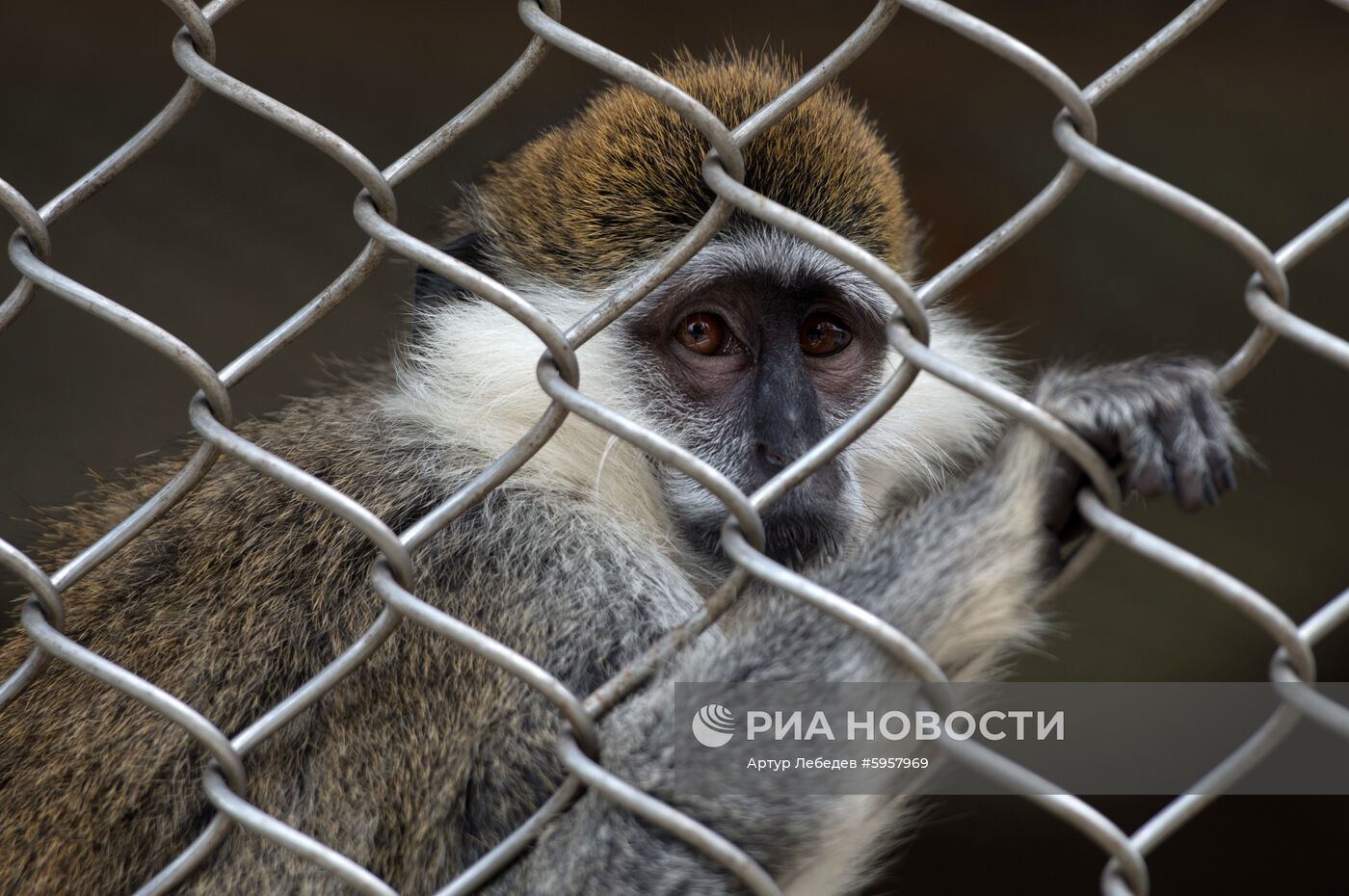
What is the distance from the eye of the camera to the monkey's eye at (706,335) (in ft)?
8.42

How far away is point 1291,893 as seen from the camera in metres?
5.40

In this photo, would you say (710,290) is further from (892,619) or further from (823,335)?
(892,619)

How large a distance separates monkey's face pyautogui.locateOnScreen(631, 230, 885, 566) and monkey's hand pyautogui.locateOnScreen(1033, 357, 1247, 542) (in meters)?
0.74

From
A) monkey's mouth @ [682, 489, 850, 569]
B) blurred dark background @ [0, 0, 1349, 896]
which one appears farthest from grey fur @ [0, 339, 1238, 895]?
blurred dark background @ [0, 0, 1349, 896]

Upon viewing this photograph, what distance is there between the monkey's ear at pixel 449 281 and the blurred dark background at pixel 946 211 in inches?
82.3

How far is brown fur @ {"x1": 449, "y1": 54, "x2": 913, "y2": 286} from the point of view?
8.57ft

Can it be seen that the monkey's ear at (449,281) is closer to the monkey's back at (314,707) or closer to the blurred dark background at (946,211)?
the monkey's back at (314,707)

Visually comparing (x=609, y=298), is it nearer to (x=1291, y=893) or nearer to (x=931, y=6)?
(x=931, y=6)

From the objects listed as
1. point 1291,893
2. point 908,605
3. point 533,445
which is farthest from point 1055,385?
point 1291,893

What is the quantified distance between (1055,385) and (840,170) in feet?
3.82

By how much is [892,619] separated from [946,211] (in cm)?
367

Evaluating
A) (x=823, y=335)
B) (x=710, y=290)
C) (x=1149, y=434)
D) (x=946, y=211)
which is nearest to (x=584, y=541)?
(x=710, y=290)

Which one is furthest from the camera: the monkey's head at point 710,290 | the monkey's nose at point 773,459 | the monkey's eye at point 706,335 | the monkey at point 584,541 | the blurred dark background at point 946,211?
the blurred dark background at point 946,211

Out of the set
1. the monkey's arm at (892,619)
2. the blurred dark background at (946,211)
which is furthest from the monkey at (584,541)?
the blurred dark background at (946,211)
